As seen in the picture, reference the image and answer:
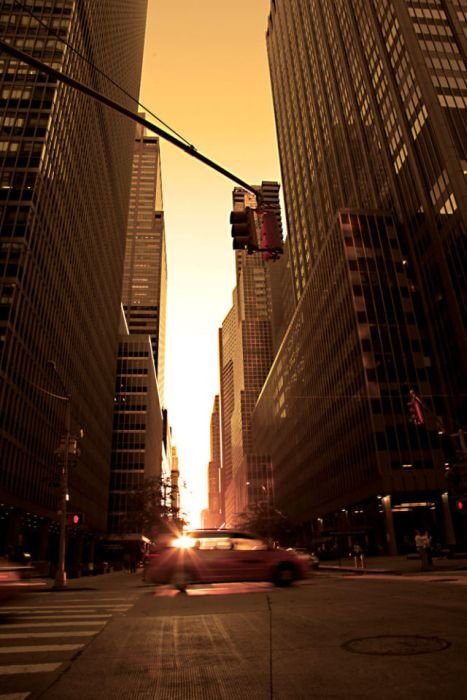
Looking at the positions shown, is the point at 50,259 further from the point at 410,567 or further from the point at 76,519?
the point at 410,567

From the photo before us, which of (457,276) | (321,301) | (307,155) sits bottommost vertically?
(457,276)

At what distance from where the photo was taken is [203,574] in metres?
14.1

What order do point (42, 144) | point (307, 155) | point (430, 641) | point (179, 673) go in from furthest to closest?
point (307, 155)
point (42, 144)
point (430, 641)
point (179, 673)

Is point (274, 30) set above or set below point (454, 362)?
above

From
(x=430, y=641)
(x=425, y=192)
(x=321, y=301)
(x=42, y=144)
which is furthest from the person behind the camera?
(x=321, y=301)

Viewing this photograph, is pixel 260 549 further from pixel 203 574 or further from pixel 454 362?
pixel 454 362

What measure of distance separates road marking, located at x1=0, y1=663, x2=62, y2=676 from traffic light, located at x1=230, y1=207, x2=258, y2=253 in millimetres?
6812

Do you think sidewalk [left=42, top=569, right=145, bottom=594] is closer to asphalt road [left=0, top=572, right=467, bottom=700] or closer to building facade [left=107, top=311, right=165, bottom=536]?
asphalt road [left=0, top=572, right=467, bottom=700]

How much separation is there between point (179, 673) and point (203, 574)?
367 inches

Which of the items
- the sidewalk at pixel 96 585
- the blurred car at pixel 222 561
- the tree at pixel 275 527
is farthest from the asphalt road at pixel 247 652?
the tree at pixel 275 527

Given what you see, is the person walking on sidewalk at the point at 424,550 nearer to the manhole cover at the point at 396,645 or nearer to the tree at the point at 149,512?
the manhole cover at the point at 396,645

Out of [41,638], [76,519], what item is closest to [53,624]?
[41,638]

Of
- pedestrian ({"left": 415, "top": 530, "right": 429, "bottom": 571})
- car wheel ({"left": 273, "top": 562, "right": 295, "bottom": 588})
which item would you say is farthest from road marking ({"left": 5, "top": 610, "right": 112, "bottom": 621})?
pedestrian ({"left": 415, "top": 530, "right": 429, "bottom": 571})

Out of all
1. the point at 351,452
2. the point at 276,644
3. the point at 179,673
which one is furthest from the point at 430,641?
the point at 351,452
